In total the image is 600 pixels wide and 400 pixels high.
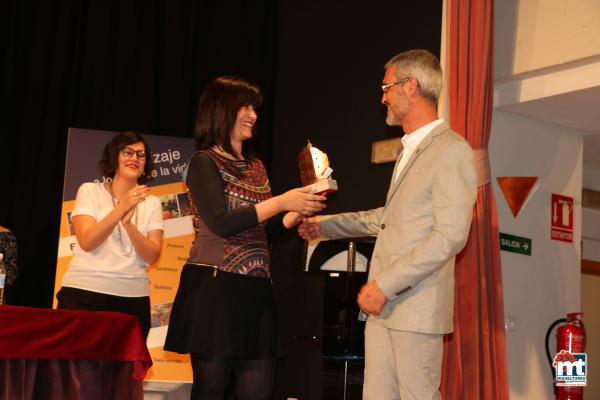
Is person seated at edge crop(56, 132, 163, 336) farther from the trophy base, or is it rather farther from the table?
the trophy base

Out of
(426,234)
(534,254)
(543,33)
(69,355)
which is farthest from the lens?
(534,254)

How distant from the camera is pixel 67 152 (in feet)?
18.4

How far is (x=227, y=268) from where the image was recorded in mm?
2680

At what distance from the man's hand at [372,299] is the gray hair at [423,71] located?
72cm

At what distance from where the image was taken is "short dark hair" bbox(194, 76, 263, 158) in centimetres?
282

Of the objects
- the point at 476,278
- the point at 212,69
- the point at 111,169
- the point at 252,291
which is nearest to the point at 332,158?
the point at 212,69

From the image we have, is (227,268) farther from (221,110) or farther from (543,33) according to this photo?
(543,33)

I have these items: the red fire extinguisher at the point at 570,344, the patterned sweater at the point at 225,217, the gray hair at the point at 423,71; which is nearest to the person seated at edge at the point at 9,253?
the patterned sweater at the point at 225,217

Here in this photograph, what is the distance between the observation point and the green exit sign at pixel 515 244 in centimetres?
506

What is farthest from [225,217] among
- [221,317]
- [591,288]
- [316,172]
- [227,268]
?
[591,288]

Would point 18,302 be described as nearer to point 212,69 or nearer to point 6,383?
point 212,69

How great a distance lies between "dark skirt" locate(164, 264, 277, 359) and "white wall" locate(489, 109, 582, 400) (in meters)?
2.72

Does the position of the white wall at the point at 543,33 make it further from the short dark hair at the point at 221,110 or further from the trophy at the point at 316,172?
the short dark hair at the point at 221,110

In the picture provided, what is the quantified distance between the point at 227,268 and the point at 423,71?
0.97 meters
